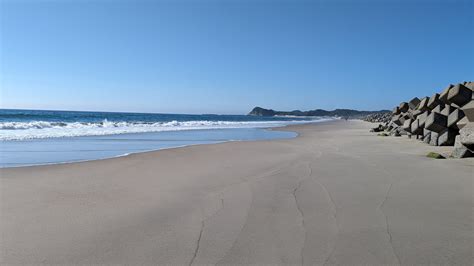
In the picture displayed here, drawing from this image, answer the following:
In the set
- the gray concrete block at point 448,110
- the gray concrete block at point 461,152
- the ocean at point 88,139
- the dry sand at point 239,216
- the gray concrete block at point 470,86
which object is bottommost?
the ocean at point 88,139

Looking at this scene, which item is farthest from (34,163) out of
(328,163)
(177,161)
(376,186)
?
(376,186)

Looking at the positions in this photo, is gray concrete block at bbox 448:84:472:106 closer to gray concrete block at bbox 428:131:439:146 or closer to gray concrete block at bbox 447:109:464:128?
gray concrete block at bbox 447:109:464:128

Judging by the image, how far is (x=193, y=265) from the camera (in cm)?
293

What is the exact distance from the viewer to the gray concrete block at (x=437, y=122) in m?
11.1

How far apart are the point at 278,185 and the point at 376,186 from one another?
156 cm

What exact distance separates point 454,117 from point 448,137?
Result: 0.75 meters

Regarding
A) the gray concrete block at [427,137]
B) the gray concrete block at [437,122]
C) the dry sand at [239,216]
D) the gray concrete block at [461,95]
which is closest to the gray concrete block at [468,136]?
the dry sand at [239,216]

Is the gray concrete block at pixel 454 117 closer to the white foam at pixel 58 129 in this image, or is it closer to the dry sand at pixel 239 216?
the dry sand at pixel 239 216

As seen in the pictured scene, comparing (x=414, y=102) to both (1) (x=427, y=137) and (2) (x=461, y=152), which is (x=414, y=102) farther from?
(2) (x=461, y=152)

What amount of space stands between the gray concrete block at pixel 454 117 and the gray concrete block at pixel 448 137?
0.22 meters

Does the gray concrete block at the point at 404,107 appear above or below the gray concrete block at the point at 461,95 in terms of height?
below

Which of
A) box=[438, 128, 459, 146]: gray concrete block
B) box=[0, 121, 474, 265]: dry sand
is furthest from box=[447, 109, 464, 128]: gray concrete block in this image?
box=[0, 121, 474, 265]: dry sand

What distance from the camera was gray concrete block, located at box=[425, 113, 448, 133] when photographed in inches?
436

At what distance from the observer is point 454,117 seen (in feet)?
34.0
